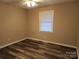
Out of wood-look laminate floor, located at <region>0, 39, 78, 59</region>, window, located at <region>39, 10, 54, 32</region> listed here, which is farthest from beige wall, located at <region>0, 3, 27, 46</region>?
window, located at <region>39, 10, 54, 32</region>

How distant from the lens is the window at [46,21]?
4391mm

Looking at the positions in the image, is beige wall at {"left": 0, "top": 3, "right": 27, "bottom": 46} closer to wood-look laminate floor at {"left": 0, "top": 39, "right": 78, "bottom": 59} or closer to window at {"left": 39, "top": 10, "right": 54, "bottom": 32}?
wood-look laminate floor at {"left": 0, "top": 39, "right": 78, "bottom": 59}

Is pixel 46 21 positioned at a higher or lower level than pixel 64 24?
higher

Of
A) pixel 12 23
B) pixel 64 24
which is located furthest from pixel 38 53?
pixel 12 23

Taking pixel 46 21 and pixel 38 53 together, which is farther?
pixel 46 21

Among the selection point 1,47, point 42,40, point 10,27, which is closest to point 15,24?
point 10,27

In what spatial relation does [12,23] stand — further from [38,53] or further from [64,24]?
[64,24]

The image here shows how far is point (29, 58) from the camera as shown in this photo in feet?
8.84

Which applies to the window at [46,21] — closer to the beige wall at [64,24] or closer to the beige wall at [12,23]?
the beige wall at [64,24]

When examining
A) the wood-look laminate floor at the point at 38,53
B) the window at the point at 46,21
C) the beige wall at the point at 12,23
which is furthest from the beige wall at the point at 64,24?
the beige wall at the point at 12,23

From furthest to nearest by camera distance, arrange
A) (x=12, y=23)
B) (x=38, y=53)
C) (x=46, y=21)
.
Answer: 1. (x=46, y=21)
2. (x=12, y=23)
3. (x=38, y=53)

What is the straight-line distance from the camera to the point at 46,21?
15.0ft

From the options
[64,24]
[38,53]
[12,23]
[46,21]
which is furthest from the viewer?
[46,21]

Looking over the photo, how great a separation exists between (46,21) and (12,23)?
195 centimetres
